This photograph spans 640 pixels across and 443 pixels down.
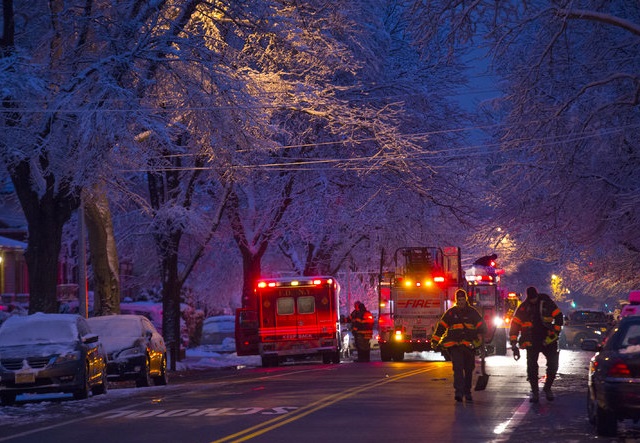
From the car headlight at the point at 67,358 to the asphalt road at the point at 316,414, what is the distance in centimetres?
74

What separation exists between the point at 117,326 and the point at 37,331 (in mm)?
4116

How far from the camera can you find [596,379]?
14125mm

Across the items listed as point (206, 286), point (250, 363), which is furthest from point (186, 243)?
point (250, 363)

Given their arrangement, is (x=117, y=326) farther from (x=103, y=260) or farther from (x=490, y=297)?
(x=490, y=297)

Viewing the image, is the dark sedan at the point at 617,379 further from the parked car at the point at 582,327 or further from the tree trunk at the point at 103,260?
the parked car at the point at 582,327

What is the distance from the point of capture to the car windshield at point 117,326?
27.2m

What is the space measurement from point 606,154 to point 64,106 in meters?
16.1

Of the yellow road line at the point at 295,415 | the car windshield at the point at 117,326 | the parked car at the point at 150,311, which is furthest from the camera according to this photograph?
the parked car at the point at 150,311

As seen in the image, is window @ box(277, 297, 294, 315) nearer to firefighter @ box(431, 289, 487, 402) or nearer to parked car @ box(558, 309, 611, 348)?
parked car @ box(558, 309, 611, 348)

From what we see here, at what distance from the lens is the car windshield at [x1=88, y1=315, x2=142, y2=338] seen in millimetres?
27250

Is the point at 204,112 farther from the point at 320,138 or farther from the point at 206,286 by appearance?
the point at 206,286

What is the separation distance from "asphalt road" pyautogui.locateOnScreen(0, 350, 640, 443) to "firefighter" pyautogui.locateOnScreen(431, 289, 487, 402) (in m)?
0.63

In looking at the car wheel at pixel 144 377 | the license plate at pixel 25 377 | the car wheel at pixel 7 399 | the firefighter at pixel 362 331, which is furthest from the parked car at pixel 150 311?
the license plate at pixel 25 377

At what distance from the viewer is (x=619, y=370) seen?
44.5 feet
